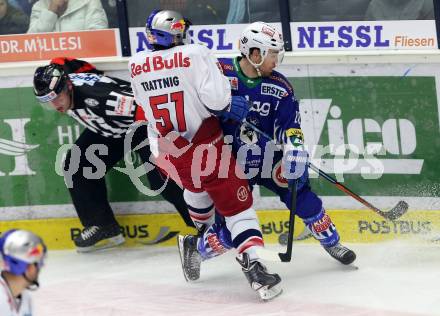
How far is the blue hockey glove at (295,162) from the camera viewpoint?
468cm

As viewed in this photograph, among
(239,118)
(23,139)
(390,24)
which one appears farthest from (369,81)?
(23,139)

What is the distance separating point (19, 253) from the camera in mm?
2920

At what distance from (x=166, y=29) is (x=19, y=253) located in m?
1.87

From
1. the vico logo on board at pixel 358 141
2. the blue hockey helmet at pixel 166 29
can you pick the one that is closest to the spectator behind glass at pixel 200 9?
the vico logo on board at pixel 358 141

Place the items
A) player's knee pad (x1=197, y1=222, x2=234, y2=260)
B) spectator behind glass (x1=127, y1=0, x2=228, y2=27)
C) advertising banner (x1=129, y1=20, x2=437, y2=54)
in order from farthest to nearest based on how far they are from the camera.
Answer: spectator behind glass (x1=127, y1=0, x2=228, y2=27)
advertising banner (x1=129, y1=20, x2=437, y2=54)
player's knee pad (x1=197, y1=222, x2=234, y2=260)

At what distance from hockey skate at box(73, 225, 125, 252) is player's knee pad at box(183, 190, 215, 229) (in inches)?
30.9

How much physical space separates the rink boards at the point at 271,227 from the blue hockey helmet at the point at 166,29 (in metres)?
1.30

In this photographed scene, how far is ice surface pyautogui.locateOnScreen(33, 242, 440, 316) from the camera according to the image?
4.50 m

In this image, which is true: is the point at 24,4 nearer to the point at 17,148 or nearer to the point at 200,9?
the point at 17,148

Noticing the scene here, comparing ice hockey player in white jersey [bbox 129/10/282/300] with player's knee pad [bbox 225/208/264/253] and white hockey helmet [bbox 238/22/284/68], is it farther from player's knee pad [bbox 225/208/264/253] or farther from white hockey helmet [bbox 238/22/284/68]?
white hockey helmet [bbox 238/22/284/68]

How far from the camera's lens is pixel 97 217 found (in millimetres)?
5582

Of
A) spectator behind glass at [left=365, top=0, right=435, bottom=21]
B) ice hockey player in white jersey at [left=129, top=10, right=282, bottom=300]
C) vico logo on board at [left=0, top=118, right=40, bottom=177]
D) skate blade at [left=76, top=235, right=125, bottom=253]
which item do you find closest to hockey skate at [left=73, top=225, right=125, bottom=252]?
skate blade at [left=76, top=235, right=125, bottom=253]

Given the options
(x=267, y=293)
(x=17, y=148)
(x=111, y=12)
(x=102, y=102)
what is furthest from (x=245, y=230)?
(x=17, y=148)

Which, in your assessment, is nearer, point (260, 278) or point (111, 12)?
point (260, 278)
